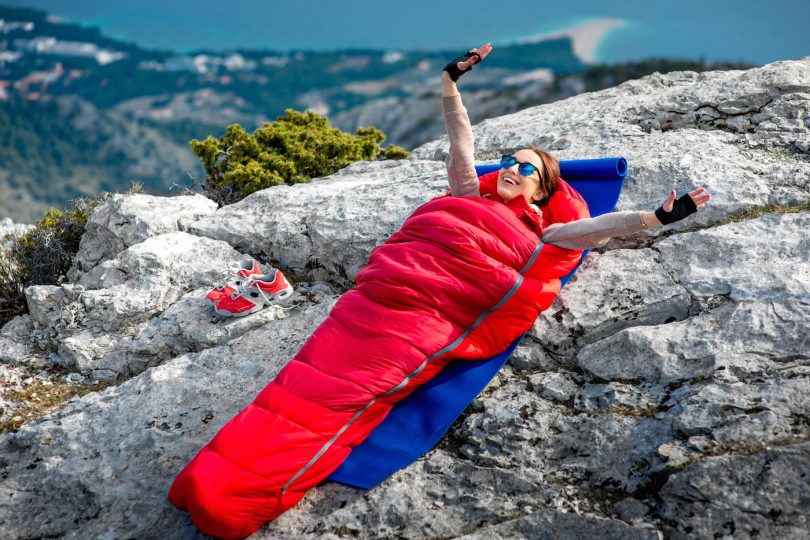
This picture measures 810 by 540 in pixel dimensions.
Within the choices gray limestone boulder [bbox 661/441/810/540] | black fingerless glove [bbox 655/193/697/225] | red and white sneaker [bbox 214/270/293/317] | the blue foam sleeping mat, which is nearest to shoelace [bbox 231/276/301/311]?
red and white sneaker [bbox 214/270/293/317]

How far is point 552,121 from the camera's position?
637cm

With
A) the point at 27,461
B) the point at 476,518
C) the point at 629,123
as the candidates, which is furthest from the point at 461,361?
the point at 629,123

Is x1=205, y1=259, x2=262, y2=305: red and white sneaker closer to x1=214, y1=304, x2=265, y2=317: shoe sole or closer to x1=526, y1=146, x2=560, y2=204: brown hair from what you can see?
x1=214, y1=304, x2=265, y2=317: shoe sole

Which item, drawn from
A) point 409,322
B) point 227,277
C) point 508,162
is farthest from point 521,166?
point 227,277

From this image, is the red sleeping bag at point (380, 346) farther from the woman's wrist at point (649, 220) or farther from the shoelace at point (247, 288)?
the shoelace at point (247, 288)

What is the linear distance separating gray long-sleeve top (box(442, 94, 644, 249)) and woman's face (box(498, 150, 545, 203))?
226mm

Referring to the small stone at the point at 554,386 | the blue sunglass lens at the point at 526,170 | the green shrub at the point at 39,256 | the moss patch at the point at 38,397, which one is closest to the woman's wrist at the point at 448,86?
→ the blue sunglass lens at the point at 526,170

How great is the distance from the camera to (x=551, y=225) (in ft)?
13.3

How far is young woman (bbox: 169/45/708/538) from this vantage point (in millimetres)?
2998

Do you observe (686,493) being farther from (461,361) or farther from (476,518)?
(461,361)

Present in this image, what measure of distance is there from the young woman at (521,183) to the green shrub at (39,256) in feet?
13.0

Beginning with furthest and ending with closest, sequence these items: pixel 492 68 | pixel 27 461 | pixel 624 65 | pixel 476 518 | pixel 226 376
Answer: pixel 492 68 < pixel 624 65 < pixel 226 376 < pixel 27 461 < pixel 476 518

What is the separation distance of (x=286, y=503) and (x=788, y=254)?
3.35 metres

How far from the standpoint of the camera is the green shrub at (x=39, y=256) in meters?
5.46
